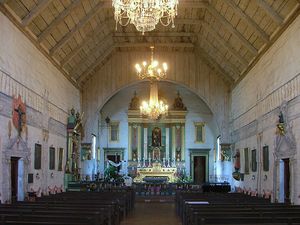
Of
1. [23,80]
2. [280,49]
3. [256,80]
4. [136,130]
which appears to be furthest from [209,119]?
[23,80]

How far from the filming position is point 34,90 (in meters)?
19.2

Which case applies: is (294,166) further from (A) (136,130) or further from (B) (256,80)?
(A) (136,130)

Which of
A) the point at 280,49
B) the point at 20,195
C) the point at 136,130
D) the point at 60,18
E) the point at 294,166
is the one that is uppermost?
the point at 60,18

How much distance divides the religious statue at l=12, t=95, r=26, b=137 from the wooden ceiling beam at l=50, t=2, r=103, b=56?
13.1ft

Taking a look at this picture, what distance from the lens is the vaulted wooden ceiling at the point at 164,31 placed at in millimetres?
16703

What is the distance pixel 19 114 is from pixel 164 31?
11.0 metres

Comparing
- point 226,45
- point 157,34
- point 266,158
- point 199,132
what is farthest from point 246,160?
point 199,132

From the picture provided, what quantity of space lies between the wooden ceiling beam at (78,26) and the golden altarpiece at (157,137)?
12.8 meters

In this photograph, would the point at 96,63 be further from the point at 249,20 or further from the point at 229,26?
the point at 249,20

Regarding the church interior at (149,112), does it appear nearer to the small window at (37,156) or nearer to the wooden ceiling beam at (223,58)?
the small window at (37,156)

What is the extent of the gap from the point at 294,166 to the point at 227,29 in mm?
7577

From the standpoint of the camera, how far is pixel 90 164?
29.7m

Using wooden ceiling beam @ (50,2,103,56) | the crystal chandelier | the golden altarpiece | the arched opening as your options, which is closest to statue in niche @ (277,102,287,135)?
the crystal chandelier

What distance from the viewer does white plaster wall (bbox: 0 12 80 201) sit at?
15656 mm
